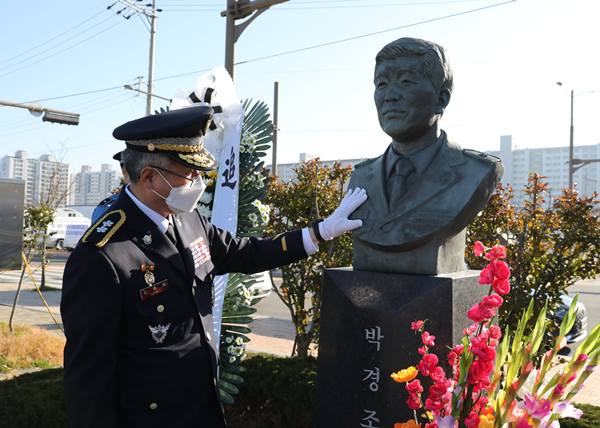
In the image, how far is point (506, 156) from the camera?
6756 cm

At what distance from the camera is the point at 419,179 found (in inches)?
108

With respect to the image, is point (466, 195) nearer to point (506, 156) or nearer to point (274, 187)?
point (274, 187)

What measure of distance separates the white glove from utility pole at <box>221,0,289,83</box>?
12.8 feet

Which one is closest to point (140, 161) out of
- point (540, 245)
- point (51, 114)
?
point (540, 245)

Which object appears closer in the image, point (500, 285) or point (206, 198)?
point (500, 285)

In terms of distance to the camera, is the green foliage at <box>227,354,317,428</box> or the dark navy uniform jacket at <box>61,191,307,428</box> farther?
the green foliage at <box>227,354,317,428</box>

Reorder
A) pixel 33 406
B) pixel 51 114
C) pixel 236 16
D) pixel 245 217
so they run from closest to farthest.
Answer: pixel 33 406
pixel 245 217
pixel 236 16
pixel 51 114

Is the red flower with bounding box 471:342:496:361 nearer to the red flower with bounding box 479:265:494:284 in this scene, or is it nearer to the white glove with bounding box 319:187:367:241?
the red flower with bounding box 479:265:494:284

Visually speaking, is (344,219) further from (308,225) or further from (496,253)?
(308,225)

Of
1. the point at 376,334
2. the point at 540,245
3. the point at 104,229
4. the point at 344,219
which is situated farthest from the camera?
the point at 540,245

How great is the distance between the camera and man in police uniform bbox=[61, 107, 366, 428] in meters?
1.73

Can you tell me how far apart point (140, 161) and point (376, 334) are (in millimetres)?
1480

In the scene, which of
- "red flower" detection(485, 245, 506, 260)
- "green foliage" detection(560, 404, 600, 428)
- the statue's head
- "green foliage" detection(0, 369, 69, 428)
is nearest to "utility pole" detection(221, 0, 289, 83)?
the statue's head

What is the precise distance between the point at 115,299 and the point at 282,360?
2.89 metres
